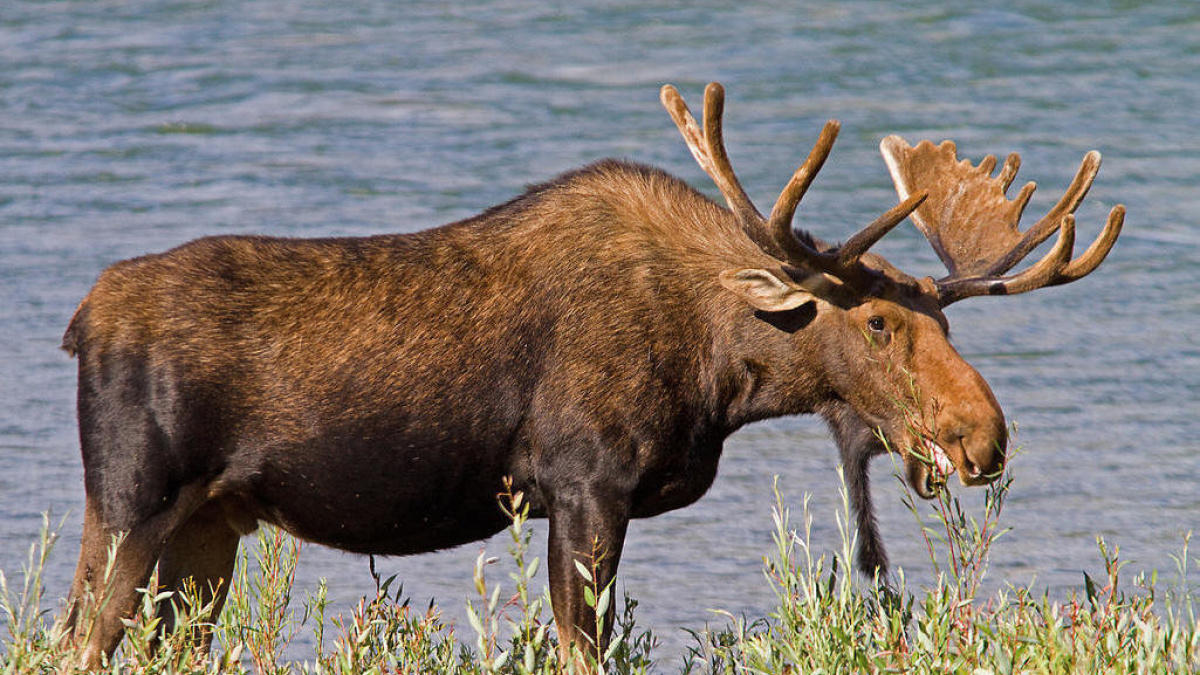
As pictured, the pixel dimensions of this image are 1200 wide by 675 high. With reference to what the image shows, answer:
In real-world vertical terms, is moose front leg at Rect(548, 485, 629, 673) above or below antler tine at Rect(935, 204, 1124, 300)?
below

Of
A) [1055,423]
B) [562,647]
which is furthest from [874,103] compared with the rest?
[562,647]

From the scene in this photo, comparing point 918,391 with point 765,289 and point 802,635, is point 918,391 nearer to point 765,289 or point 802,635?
point 765,289

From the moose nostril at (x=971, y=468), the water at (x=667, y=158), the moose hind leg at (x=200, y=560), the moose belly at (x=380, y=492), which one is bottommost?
the water at (x=667, y=158)

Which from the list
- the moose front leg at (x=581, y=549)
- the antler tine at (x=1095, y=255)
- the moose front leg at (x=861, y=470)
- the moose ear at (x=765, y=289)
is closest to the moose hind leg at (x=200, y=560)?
the moose front leg at (x=581, y=549)

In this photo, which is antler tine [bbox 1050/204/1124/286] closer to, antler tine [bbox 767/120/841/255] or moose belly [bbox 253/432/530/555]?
antler tine [bbox 767/120/841/255]

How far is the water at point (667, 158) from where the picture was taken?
8.45 metres

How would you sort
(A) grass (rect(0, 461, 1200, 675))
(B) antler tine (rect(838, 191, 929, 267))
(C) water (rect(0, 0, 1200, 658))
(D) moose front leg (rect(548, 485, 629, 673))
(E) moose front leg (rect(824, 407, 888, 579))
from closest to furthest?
(A) grass (rect(0, 461, 1200, 675))
(B) antler tine (rect(838, 191, 929, 267))
(D) moose front leg (rect(548, 485, 629, 673))
(E) moose front leg (rect(824, 407, 888, 579))
(C) water (rect(0, 0, 1200, 658))

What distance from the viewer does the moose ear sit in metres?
5.76

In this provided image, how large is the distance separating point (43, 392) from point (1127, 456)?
570 centimetres

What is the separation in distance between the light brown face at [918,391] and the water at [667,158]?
1.83m

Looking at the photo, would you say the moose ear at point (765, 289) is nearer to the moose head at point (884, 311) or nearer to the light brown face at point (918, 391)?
the moose head at point (884, 311)

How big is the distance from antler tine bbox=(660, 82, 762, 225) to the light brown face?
45 centimetres

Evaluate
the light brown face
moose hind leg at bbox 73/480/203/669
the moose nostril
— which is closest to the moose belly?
moose hind leg at bbox 73/480/203/669

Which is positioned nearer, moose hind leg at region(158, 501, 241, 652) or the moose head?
the moose head
